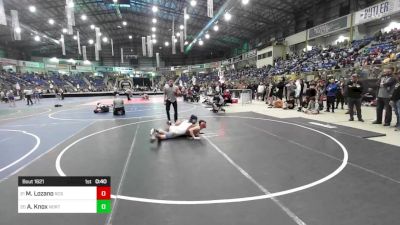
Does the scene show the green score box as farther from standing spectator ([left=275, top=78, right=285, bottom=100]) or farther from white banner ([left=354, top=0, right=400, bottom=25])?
white banner ([left=354, top=0, right=400, bottom=25])

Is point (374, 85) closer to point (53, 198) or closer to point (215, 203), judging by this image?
point (215, 203)

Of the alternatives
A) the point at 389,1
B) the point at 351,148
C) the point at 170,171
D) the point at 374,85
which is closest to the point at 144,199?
the point at 170,171

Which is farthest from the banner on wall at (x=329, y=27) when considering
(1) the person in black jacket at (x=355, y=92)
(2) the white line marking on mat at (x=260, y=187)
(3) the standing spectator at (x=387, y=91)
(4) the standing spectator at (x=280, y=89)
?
(2) the white line marking on mat at (x=260, y=187)

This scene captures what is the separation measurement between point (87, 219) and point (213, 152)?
344 cm

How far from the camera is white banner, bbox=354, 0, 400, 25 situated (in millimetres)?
19000

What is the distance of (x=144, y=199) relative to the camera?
3.74 meters

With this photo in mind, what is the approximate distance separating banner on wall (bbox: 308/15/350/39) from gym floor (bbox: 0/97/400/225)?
21135 millimetres

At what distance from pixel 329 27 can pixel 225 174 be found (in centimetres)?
2791

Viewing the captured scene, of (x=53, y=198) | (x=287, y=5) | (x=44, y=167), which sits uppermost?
(x=287, y=5)
